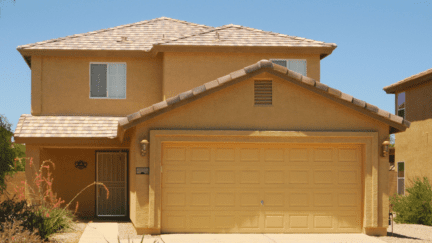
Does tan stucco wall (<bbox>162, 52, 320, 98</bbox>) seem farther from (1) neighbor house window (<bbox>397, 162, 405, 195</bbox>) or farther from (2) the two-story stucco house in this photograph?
(1) neighbor house window (<bbox>397, 162, 405, 195</bbox>)

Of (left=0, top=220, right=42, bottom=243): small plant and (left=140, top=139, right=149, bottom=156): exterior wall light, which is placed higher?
(left=140, top=139, right=149, bottom=156): exterior wall light

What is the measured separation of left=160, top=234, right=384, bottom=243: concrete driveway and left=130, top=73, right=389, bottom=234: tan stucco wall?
0.79 meters

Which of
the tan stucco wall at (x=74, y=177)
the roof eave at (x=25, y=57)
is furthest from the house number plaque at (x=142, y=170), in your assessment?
the roof eave at (x=25, y=57)

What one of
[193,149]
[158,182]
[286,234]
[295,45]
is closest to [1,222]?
[158,182]

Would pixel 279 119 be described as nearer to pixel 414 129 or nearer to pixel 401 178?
pixel 414 129

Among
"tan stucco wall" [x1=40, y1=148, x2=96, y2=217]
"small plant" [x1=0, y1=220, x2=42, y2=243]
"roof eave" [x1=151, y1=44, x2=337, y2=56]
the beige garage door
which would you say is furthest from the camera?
"tan stucco wall" [x1=40, y1=148, x2=96, y2=217]

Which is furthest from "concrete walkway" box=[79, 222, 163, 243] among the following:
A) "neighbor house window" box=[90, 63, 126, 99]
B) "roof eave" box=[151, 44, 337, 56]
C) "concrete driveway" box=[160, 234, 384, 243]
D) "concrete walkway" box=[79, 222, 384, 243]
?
"roof eave" box=[151, 44, 337, 56]

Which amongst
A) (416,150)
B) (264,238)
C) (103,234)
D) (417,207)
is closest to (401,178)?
(416,150)

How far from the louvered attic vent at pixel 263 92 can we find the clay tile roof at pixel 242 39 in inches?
156

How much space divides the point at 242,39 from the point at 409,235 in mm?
7899

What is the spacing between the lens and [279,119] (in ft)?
39.4

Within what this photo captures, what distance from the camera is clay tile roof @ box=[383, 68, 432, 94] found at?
1828 centimetres

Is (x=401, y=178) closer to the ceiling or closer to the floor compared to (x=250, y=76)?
closer to the floor

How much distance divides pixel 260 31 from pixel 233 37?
1278 millimetres
